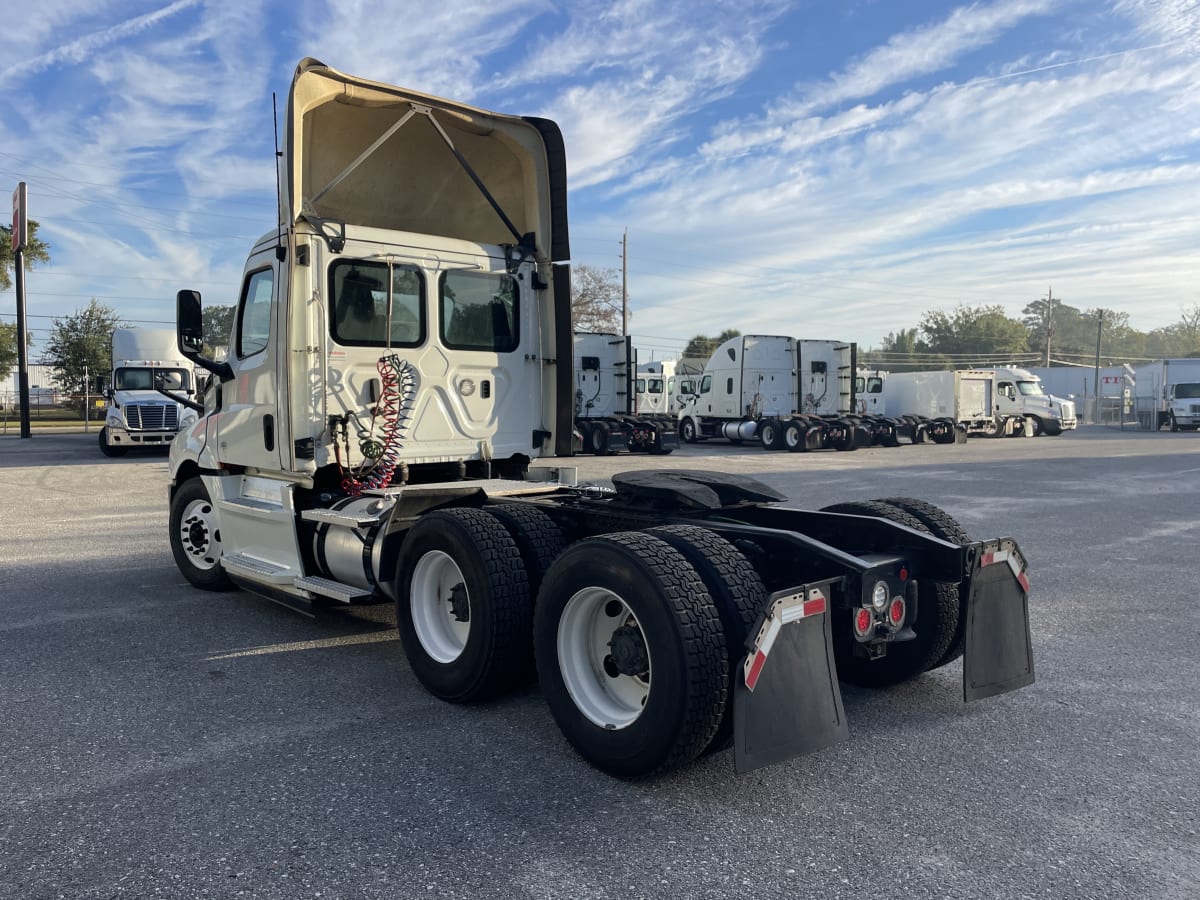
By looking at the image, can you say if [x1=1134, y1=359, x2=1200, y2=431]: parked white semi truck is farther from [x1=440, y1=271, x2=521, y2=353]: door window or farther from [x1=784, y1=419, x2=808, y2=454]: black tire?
[x1=440, y1=271, x2=521, y2=353]: door window

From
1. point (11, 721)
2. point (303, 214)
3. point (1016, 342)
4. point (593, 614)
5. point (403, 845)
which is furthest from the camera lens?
point (1016, 342)

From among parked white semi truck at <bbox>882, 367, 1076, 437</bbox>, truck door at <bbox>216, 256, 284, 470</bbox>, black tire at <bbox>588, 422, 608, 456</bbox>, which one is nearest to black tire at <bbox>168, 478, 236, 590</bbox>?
truck door at <bbox>216, 256, 284, 470</bbox>

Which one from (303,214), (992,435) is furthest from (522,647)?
(992,435)

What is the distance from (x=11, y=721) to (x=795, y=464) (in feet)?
61.0

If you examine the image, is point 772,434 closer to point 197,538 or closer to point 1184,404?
point 197,538

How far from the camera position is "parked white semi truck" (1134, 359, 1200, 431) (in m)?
41.2

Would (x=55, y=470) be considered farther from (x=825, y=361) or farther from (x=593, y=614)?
(x=825, y=361)

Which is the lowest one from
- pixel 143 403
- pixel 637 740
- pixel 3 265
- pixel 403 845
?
pixel 403 845

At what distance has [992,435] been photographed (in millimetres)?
38188

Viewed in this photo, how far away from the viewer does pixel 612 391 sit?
26.7m

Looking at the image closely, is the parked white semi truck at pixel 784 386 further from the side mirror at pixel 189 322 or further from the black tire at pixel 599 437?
the side mirror at pixel 189 322

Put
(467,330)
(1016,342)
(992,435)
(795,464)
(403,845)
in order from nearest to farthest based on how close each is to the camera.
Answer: (403,845) → (467,330) → (795,464) → (992,435) → (1016,342)

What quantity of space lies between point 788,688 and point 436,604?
2.31 metres

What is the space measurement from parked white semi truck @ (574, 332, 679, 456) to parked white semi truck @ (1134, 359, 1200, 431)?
29493 millimetres
